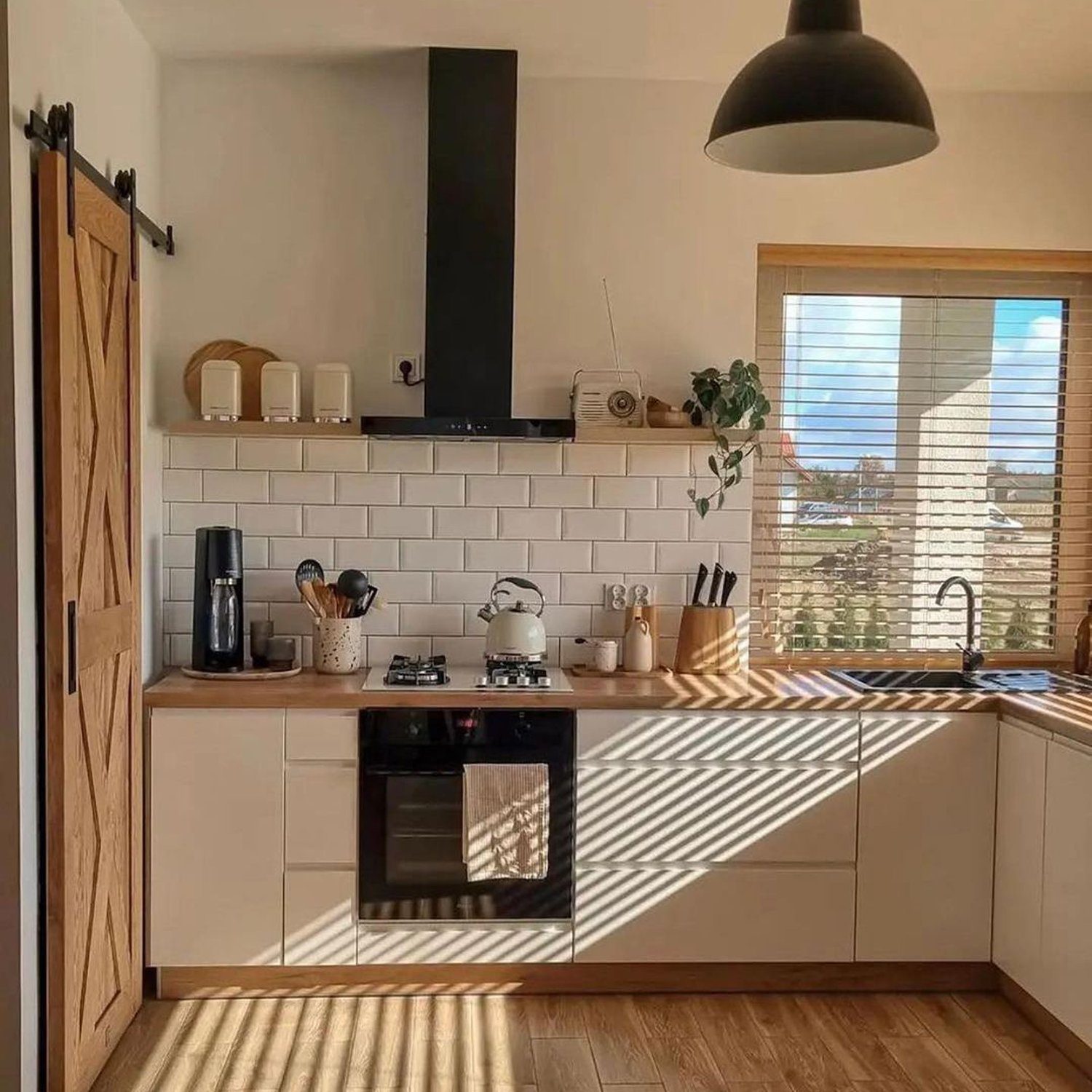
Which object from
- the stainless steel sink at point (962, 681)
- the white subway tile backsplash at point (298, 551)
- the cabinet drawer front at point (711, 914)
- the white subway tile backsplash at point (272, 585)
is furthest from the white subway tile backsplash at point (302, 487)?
the stainless steel sink at point (962, 681)

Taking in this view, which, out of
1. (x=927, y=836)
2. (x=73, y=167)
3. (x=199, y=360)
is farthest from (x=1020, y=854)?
(x=73, y=167)

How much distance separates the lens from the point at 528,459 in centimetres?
360

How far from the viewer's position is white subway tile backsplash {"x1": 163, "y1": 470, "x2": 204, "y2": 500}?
3525 millimetres

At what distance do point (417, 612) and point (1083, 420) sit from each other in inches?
88.9

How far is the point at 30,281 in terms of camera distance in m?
2.36

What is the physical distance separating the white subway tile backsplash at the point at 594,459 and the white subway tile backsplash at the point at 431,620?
0.57 meters

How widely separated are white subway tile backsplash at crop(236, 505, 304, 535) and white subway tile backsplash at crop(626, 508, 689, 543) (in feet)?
3.35

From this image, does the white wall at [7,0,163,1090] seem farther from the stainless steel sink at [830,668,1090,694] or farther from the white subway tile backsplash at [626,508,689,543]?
the stainless steel sink at [830,668,1090,694]

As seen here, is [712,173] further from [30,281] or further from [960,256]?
[30,281]

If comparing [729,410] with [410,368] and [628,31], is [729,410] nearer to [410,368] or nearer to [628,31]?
[410,368]

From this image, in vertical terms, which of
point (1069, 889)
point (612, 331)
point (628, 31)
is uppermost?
point (628, 31)

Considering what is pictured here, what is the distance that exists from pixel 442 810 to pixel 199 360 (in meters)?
1.52

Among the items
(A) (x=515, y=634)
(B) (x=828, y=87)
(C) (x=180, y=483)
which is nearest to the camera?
(B) (x=828, y=87)

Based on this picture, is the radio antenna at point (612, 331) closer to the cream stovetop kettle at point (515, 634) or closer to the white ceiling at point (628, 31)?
the white ceiling at point (628, 31)
